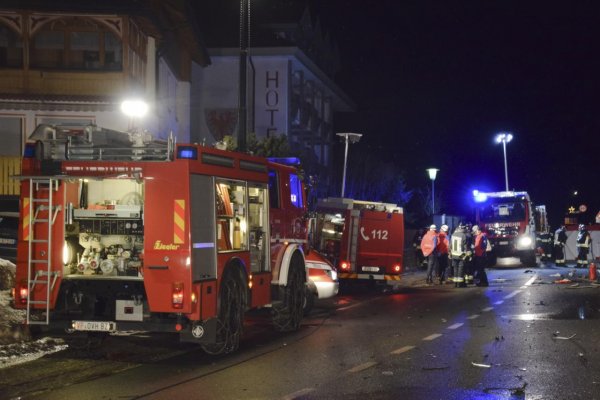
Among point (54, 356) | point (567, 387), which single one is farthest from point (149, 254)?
point (567, 387)

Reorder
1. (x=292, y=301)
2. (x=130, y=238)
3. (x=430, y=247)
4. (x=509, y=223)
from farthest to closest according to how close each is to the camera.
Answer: (x=509, y=223), (x=430, y=247), (x=292, y=301), (x=130, y=238)

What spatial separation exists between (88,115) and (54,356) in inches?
692

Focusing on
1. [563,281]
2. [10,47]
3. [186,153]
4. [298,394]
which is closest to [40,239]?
[186,153]

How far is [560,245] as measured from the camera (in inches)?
1448

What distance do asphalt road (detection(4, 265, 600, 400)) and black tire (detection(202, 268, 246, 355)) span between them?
204 mm

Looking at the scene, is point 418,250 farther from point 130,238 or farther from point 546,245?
point 130,238

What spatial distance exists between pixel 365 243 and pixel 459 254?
323cm

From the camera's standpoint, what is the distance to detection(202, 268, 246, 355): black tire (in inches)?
450

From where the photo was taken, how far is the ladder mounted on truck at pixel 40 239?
429 inches

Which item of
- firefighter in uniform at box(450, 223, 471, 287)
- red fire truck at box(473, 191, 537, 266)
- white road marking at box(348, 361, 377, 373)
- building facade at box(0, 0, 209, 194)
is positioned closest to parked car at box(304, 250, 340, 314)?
white road marking at box(348, 361, 377, 373)

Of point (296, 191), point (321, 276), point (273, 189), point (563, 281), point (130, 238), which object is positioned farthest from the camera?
point (563, 281)

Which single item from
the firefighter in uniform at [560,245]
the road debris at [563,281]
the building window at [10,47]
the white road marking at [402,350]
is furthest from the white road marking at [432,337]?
the firefighter in uniform at [560,245]

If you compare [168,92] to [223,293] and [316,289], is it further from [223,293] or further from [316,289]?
[223,293]

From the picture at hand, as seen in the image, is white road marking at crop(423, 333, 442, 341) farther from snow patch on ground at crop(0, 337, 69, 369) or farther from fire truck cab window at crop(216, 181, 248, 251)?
snow patch on ground at crop(0, 337, 69, 369)
